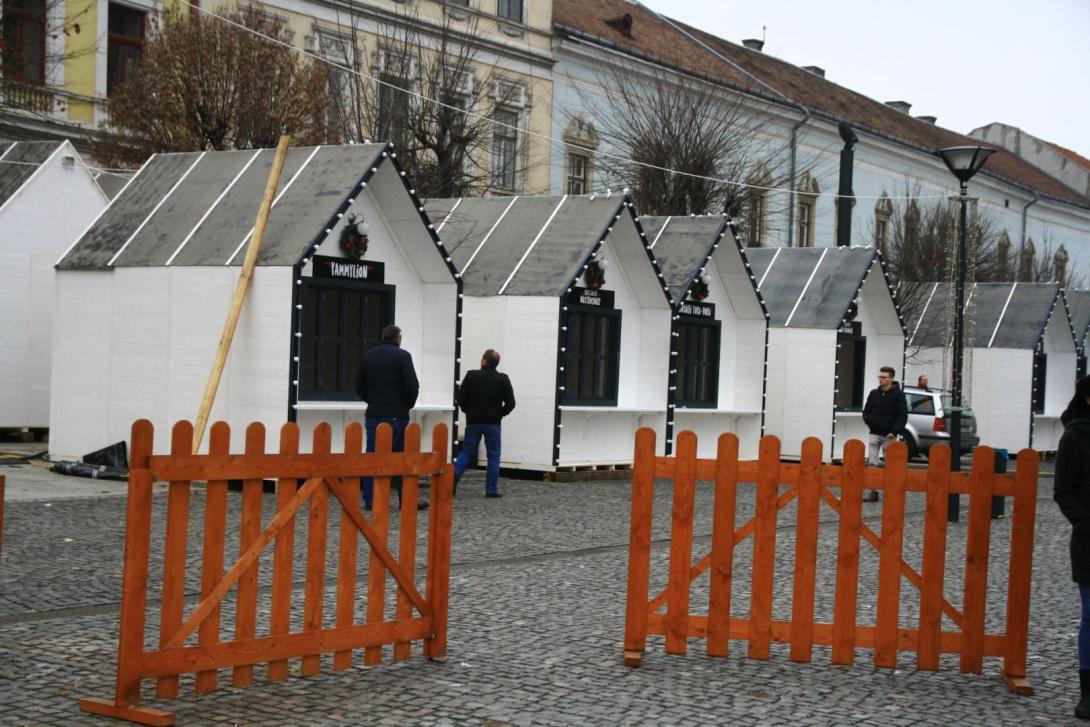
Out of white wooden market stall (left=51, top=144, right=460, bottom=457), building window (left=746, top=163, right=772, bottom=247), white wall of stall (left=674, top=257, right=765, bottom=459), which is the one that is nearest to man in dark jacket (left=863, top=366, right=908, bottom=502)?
white wall of stall (left=674, top=257, right=765, bottom=459)

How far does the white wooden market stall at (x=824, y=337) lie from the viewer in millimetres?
28922

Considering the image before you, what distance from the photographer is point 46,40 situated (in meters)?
31.4

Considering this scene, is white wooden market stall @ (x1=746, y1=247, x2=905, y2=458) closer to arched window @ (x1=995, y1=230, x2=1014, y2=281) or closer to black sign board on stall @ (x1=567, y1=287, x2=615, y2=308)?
black sign board on stall @ (x1=567, y1=287, x2=615, y2=308)

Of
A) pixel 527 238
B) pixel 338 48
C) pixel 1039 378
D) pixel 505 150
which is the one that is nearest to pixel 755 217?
pixel 505 150

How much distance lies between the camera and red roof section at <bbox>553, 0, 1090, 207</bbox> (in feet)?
158

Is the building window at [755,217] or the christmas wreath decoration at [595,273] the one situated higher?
the building window at [755,217]

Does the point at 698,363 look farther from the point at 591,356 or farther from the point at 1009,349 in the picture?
the point at 1009,349

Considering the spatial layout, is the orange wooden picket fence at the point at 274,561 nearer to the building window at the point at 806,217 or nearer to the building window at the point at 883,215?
the building window at the point at 806,217

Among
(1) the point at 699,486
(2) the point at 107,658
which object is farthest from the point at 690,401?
(2) the point at 107,658

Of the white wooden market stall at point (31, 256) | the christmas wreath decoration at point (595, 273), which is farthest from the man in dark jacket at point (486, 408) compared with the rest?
the white wooden market stall at point (31, 256)

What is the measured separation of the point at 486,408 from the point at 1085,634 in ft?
37.8

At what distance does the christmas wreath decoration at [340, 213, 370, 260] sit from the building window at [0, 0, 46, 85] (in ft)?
38.5

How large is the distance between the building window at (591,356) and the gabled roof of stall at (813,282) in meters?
6.32

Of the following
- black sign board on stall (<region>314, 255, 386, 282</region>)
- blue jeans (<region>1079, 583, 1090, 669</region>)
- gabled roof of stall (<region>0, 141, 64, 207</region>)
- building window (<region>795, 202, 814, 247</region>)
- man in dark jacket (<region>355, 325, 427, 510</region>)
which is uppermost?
building window (<region>795, 202, 814, 247</region>)
